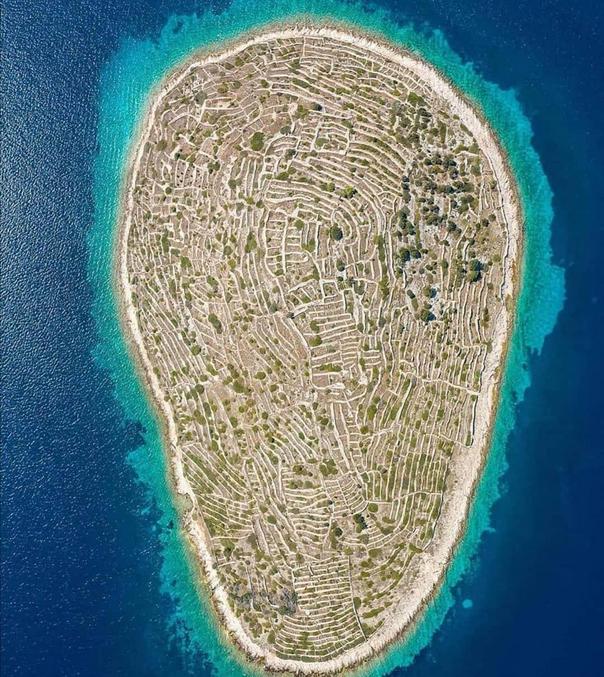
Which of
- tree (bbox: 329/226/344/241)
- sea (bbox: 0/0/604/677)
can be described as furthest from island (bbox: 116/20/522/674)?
sea (bbox: 0/0/604/677)

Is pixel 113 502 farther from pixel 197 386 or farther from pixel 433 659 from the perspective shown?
pixel 433 659

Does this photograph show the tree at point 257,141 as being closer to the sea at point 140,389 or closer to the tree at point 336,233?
the tree at point 336,233

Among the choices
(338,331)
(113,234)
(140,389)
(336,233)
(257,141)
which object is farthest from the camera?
(113,234)

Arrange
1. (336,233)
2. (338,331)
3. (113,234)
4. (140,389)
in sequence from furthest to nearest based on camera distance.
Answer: (113,234), (140,389), (338,331), (336,233)

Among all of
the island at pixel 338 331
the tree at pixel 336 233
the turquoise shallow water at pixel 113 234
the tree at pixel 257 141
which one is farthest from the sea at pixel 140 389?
the tree at pixel 336 233

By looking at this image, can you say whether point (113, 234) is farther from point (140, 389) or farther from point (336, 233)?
point (336, 233)

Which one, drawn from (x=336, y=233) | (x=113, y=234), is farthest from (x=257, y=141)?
(x=113, y=234)
